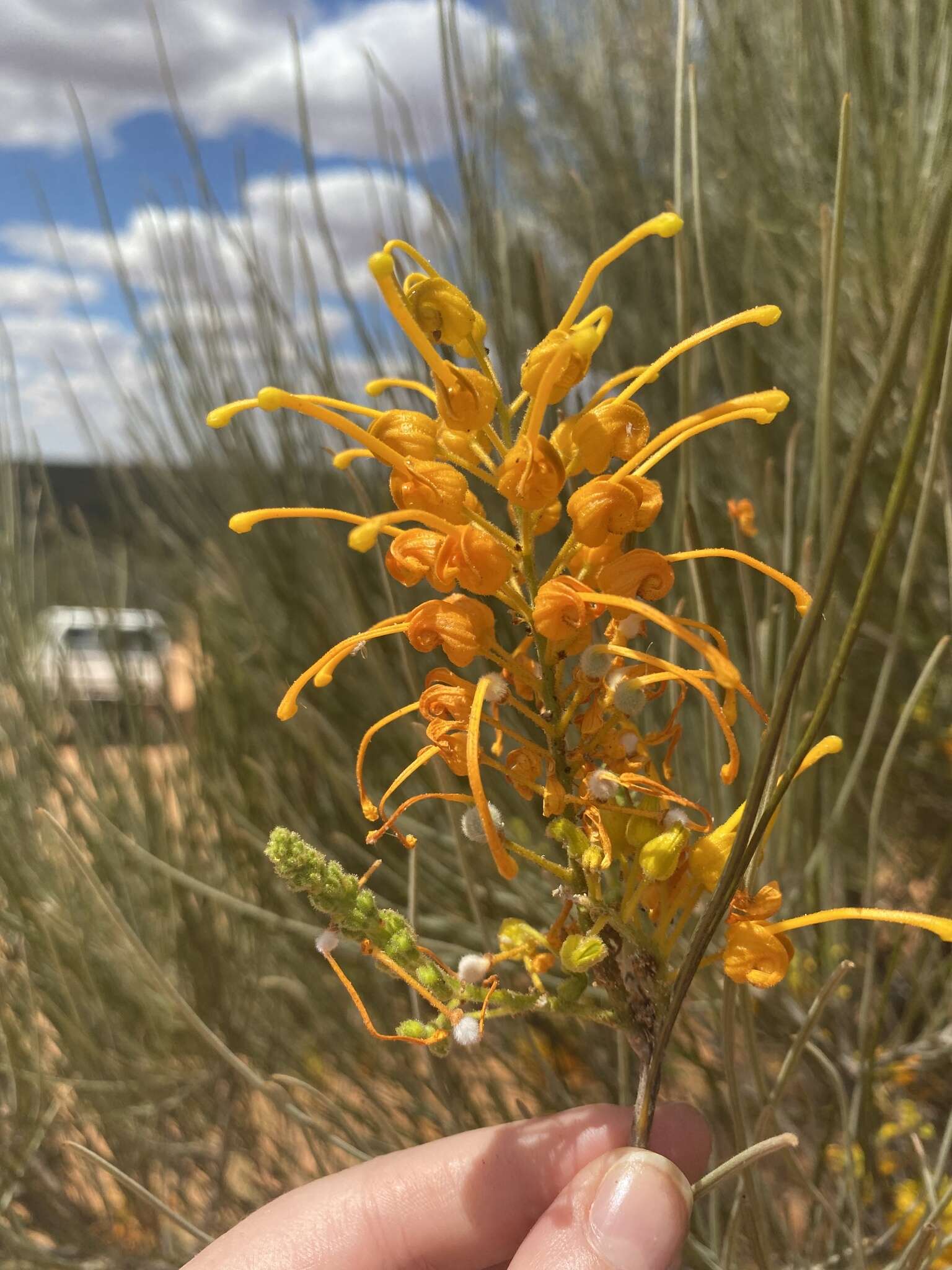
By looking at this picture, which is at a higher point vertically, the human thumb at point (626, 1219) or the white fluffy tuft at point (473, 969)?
the white fluffy tuft at point (473, 969)

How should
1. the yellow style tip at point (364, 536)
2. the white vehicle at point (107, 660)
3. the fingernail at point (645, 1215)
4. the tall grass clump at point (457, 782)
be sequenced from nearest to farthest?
1. the yellow style tip at point (364, 536)
2. the fingernail at point (645, 1215)
3. the tall grass clump at point (457, 782)
4. the white vehicle at point (107, 660)

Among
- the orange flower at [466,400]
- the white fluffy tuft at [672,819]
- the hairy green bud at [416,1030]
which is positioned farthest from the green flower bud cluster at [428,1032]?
the orange flower at [466,400]

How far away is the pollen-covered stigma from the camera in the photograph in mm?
295

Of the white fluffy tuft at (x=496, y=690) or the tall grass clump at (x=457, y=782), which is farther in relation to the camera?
the tall grass clump at (x=457, y=782)

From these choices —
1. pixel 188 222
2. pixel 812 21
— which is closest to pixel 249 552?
pixel 188 222

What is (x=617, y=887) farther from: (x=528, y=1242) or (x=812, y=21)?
(x=812, y=21)

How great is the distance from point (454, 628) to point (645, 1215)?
10.4 inches

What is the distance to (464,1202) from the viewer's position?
520 mm

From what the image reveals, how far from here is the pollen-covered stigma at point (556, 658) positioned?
29cm

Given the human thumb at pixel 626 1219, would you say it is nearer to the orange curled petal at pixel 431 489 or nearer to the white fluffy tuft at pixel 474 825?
the white fluffy tuft at pixel 474 825

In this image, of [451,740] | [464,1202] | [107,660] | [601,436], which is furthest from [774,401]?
[107,660]

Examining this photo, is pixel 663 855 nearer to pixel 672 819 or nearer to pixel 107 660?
pixel 672 819

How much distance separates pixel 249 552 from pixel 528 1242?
0.79m

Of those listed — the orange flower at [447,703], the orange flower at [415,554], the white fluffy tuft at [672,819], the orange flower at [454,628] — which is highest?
the orange flower at [415,554]
